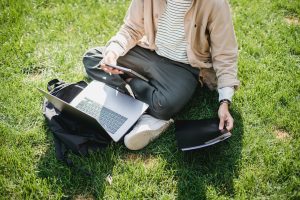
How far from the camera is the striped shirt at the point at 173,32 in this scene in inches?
123

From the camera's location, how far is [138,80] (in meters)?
3.44

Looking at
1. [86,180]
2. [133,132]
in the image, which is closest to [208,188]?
[133,132]

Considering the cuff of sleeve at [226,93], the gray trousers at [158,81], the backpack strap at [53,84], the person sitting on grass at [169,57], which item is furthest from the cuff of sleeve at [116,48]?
the cuff of sleeve at [226,93]

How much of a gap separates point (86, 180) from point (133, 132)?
1.82 feet

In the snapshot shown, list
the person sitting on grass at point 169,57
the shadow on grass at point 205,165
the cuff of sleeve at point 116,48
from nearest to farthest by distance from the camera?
the shadow on grass at point 205,165 < the person sitting on grass at point 169,57 < the cuff of sleeve at point 116,48

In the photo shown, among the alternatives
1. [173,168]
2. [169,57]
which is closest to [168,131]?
[173,168]

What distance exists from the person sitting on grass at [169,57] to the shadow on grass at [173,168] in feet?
0.55

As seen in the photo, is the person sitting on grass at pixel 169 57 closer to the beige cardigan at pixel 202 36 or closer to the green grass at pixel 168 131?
the beige cardigan at pixel 202 36

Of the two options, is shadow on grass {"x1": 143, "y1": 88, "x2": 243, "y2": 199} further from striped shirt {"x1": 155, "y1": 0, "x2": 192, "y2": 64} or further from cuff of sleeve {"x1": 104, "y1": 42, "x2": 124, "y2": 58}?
cuff of sleeve {"x1": 104, "y1": 42, "x2": 124, "y2": 58}

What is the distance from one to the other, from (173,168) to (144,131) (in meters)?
0.40

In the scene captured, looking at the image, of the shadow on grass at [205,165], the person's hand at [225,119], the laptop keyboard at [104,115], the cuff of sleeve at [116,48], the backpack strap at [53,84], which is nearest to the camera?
Result: the shadow on grass at [205,165]

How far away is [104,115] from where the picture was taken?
323 cm

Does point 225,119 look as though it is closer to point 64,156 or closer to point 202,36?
point 202,36

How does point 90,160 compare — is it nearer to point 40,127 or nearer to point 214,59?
point 40,127
